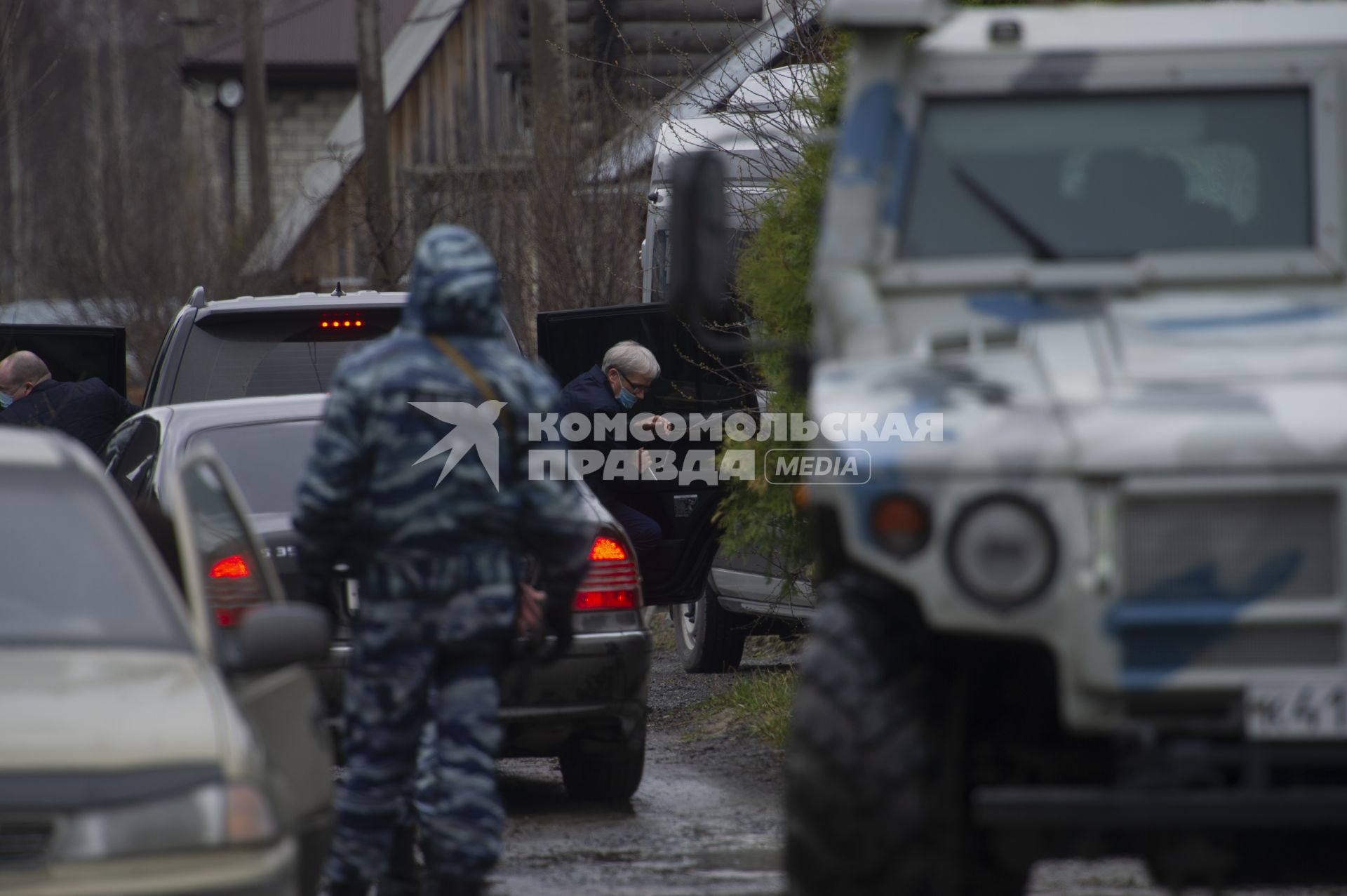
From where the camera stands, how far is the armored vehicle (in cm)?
428

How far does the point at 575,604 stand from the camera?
7.35 meters

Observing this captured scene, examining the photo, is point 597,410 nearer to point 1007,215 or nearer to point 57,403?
point 57,403

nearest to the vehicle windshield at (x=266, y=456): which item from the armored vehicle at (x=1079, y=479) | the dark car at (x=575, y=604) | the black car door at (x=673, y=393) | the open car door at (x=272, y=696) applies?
the dark car at (x=575, y=604)

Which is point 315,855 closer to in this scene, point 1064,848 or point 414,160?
point 1064,848

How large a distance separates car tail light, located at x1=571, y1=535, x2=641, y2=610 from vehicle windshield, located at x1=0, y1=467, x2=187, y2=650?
284cm

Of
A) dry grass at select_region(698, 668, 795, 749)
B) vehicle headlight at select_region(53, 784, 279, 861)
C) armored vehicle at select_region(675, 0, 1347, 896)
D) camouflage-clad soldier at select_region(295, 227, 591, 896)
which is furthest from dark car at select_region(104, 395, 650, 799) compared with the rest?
vehicle headlight at select_region(53, 784, 279, 861)

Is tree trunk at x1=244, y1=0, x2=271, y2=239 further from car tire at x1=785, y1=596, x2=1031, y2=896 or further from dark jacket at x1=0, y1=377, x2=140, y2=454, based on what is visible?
car tire at x1=785, y1=596, x2=1031, y2=896

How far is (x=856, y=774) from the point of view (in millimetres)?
4398

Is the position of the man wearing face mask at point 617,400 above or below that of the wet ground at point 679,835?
above

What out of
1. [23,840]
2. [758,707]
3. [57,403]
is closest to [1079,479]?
[23,840]

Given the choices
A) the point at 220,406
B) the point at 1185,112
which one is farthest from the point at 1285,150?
the point at 220,406

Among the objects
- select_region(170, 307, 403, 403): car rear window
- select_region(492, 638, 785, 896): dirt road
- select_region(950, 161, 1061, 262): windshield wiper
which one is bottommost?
select_region(492, 638, 785, 896): dirt road

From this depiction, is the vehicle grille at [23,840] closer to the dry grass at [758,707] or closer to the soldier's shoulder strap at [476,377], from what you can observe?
the soldier's shoulder strap at [476,377]

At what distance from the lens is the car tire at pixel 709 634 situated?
→ 11.8 meters
